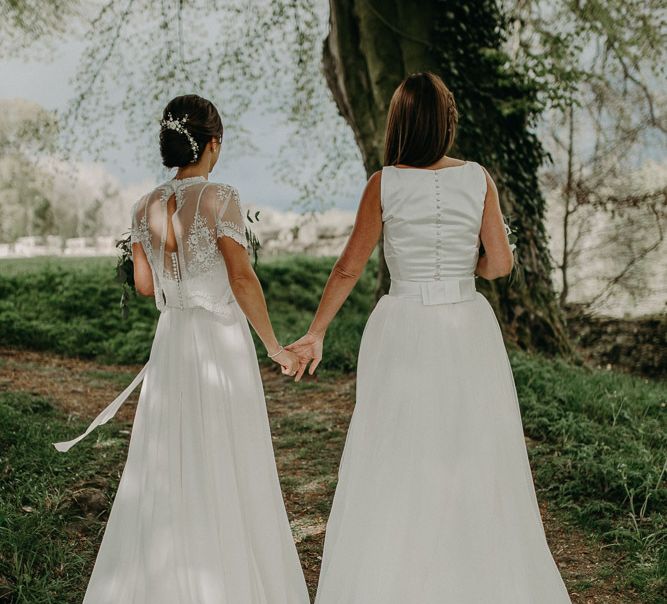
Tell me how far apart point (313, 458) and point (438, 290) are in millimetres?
2939

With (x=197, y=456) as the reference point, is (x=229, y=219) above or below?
above

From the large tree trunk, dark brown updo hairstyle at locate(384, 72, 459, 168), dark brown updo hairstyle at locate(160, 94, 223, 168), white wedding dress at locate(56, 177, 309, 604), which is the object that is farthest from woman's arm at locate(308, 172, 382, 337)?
the large tree trunk

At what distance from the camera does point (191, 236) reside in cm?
291

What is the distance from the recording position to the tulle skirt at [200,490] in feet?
9.18

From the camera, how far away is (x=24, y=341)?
997 cm

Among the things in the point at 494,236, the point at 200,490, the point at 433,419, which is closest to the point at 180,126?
the point at 494,236

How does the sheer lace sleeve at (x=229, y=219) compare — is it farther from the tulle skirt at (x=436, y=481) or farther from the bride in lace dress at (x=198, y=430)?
the tulle skirt at (x=436, y=481)

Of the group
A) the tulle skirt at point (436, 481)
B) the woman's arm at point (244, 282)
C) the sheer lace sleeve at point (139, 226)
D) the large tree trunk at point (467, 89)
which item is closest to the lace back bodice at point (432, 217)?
the tulle skirt at point (436, 481)

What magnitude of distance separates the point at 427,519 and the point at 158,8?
8376mm

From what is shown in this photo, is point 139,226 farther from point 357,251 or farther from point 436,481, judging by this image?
point 436,481

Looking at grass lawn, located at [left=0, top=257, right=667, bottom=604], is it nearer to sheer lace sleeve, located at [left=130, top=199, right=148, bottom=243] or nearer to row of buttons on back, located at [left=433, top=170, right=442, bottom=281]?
sheer lace sleeve, located at [left=130, top=199, right=148, bottom=243]

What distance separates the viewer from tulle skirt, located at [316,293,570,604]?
280cm

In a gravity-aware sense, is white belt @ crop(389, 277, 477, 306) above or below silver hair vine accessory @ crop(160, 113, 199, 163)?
below

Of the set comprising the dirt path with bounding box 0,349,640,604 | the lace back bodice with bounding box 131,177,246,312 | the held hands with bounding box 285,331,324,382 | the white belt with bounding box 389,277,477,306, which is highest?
the lace back bodice with bounding box 131,177,246,312
